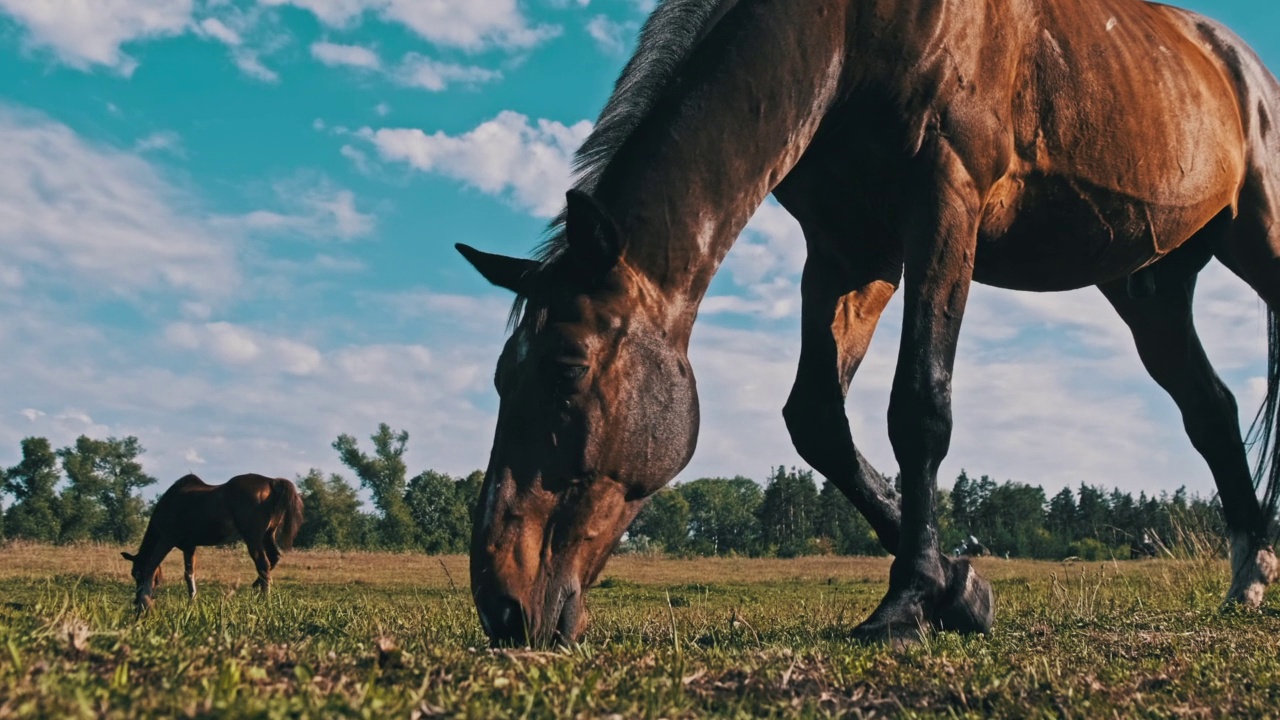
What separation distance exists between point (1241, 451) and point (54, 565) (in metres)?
22.9

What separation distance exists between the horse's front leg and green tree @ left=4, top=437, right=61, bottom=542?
7516 centimetres

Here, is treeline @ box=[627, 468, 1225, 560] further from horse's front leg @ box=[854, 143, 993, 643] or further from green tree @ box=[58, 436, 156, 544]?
horse's front leg @ box=[854, 143, 993, 643]

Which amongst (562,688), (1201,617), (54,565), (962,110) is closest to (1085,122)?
(962,110)

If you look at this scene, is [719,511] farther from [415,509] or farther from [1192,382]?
[1192,382]

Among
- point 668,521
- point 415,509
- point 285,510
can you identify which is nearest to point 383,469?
point 415,509

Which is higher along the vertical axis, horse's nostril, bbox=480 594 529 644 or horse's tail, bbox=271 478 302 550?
horse's tail, bbox=271 478 302 550

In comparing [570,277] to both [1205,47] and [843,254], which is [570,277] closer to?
[843,254]

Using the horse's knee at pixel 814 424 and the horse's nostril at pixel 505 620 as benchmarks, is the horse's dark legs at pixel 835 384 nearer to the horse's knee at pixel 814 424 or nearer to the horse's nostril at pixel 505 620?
the horse's knee at pixel 814 424

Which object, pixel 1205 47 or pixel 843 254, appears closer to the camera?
pixel 843 254

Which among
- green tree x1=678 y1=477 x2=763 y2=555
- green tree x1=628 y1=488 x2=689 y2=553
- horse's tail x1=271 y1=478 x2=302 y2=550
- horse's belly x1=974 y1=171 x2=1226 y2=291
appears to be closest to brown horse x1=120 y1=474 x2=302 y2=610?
horse's tail x1=271 y1=478 x2=302 y2=550

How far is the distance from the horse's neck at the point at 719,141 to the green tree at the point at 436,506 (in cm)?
7652

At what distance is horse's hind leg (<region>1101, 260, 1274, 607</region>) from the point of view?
658cm

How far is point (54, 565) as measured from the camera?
71.8 feet

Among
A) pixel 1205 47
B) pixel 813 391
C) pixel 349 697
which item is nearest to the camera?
pixel 349 697
